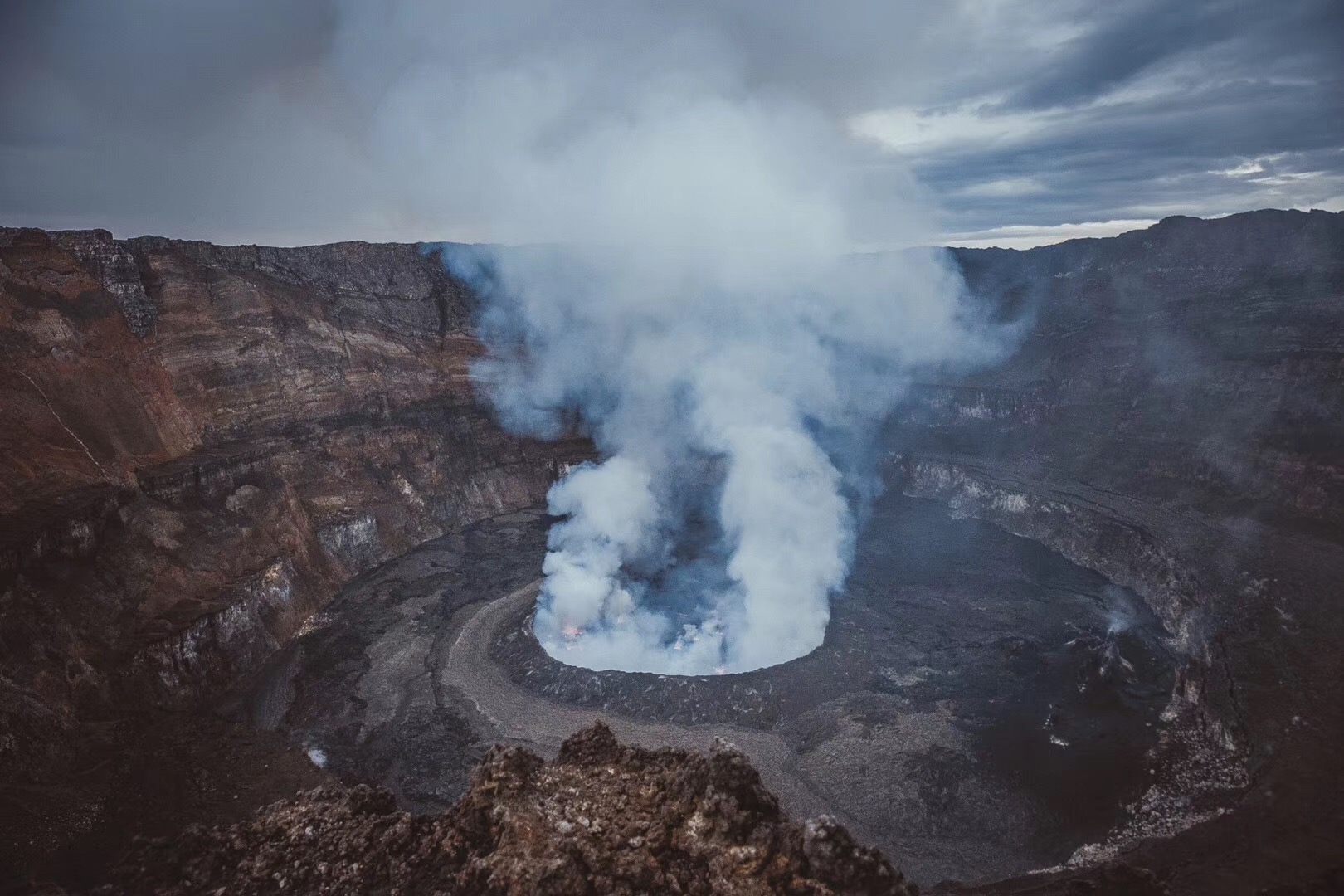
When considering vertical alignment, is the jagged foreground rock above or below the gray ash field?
above

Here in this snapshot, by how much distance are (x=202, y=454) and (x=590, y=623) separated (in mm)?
26199

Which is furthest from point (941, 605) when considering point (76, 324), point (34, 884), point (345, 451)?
point (76, 324)

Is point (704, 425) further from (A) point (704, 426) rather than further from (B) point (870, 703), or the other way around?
(B) point (870, 703)

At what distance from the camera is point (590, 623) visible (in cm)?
3784

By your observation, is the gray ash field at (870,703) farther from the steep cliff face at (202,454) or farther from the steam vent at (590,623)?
the steep cliff face at (202,454)

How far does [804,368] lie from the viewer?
67.9 meters

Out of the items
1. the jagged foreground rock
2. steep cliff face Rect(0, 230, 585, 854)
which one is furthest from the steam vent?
steep cliff face Rect(0, 230, 585, 854)

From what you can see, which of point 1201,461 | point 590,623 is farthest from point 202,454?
point 1201,461

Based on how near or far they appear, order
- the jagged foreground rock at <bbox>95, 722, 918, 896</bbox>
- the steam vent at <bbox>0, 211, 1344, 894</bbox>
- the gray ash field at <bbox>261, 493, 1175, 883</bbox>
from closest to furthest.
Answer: the jagged foreground rock at <bbox>95, 722, 918, 896</bbox>
the steam vent at <bbox>0, 211, 1344, 894</bbox>
the gray ash field at <bbox>261, 493, 1175, 883</bbox>

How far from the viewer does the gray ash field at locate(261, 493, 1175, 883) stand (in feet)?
77.9

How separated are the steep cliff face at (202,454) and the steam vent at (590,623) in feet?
0.67

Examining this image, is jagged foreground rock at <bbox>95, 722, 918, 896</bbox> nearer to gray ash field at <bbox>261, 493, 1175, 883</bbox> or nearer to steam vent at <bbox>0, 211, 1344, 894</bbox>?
steam vent at <bbox>0, 211, 1344, 894</bbox>

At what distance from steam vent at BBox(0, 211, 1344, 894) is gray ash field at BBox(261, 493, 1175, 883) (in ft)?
0.59

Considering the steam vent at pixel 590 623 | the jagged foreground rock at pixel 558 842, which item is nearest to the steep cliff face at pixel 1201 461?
the steam vent at pixel 590 623
